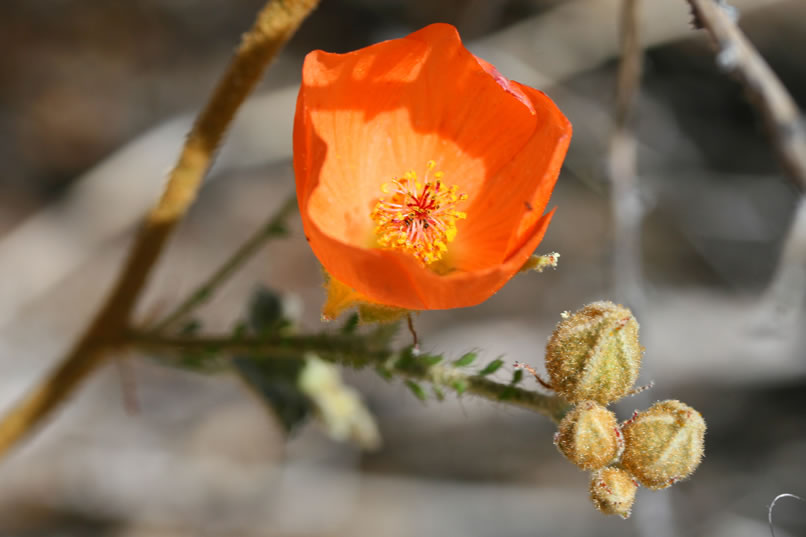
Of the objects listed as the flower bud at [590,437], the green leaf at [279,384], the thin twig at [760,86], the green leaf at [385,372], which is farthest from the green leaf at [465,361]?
the green leaf at [279,384]

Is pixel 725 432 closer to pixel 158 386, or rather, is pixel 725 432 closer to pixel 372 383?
pixel 372 383

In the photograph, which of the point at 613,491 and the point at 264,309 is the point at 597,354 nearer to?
the point at 613,491

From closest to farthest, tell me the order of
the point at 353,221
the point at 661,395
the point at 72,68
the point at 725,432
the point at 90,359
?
the point at 353,221
the point at 90,359
the point at 661,395
the point at 725,432
the point at 72,68

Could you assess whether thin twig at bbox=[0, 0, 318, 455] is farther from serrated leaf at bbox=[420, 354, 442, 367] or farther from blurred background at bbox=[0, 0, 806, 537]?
blurred background at bbox=[0, 0, 806, 537]

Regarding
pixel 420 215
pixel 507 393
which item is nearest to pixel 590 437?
pixel 507 393

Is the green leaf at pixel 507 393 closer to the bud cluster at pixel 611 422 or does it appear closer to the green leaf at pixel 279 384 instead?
the bud cluster at pixel 611 422

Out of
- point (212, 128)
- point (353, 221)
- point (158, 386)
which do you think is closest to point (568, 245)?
point (158, 386)
